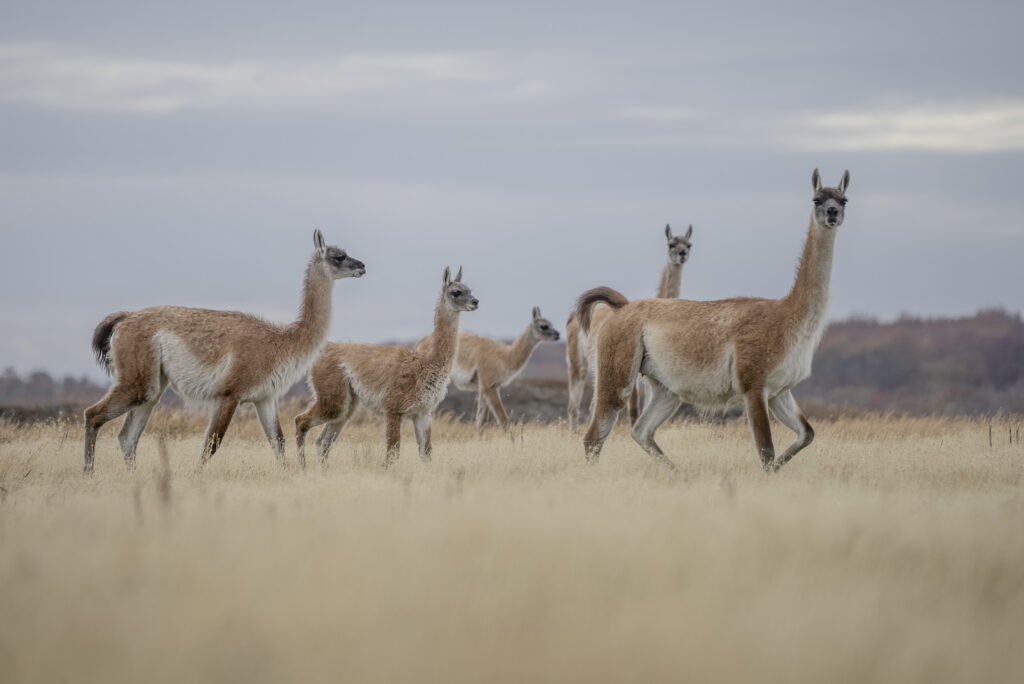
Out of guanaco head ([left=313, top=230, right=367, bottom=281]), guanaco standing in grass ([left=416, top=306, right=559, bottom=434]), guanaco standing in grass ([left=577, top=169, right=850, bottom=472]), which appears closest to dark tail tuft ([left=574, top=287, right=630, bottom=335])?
guanaco standing in grass ([left=577, top=169, right=850, bottom=472])

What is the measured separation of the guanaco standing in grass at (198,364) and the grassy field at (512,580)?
4.77 ft

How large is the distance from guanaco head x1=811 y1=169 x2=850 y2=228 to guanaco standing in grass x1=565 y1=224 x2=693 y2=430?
244 cm

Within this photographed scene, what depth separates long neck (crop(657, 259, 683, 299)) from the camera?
14625mm

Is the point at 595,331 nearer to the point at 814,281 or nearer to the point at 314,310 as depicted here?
the point at 314,310

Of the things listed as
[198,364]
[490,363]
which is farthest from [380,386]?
[490,363]

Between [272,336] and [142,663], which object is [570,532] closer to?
[142,663]

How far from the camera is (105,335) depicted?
36.3 feet

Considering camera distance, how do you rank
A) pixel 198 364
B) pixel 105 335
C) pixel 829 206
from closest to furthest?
pixel 829 206, pixel 198 364, pixel 105 335

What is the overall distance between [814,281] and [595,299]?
2384 mm

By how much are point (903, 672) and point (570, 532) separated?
2353 mm

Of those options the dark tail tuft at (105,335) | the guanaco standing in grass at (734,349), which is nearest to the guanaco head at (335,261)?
the dark tail tuft at (105,335)

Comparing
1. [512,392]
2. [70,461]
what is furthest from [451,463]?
[512,392]

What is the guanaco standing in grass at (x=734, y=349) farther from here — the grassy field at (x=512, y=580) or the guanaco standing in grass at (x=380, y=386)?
the guanaco standing in grass at (x=380, y=386)

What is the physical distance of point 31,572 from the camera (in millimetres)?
5551
